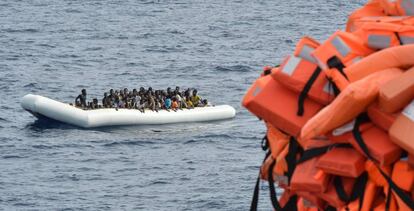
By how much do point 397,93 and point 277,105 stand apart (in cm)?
137

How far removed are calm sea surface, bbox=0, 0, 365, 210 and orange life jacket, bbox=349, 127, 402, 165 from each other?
48380 millimetres

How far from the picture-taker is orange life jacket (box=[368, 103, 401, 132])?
1144 centimetres

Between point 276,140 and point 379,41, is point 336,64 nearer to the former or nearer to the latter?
point 379,41

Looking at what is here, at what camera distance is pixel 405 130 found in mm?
11117

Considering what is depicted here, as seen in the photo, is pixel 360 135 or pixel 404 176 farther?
pixel 360 135

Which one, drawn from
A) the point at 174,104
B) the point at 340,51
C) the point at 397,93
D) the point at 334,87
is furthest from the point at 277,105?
the point at 174,104

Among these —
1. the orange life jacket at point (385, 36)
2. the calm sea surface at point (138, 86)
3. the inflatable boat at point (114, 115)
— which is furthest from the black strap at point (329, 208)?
the inflatable boat at point (114, 115)

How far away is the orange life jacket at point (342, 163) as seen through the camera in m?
11.5

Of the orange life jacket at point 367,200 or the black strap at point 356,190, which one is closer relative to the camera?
the orange life jacket at point 367,200

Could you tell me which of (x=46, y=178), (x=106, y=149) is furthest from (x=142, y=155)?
(x=46, y=178)

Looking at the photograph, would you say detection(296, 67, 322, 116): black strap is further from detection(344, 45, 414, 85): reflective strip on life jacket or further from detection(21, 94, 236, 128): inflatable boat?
detection(21, 94, 236, 128): inflatable boat

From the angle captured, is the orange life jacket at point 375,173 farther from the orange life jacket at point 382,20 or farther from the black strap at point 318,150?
the orange life jacket at point 382,20

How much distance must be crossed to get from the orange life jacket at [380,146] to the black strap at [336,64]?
1.74 feet

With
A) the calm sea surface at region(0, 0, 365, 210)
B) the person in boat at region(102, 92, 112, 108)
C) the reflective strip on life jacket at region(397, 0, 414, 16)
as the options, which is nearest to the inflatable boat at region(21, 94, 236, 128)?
the person in boat at region(102, 92, 112, 108)
